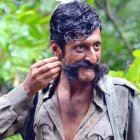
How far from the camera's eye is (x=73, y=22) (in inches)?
108

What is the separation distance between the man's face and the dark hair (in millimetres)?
24

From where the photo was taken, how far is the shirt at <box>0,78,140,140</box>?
277cm

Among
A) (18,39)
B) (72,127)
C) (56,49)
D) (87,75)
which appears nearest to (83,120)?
(72,127)

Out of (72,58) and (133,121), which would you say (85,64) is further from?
(133,121)

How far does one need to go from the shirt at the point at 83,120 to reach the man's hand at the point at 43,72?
9cm

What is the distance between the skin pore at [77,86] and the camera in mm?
2717

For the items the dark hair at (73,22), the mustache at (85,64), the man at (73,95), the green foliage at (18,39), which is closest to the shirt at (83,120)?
the man at (73,95)

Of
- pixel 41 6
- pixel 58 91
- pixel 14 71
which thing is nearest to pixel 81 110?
pixel 58 91

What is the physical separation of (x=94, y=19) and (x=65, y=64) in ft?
0.67

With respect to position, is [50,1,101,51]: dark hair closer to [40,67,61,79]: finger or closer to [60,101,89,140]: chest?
[40,67,61,79]: finger

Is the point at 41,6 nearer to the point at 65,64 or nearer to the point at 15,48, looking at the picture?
the point at 15,48

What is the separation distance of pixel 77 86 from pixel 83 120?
14 centimetres

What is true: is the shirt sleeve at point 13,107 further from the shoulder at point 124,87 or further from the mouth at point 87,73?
the shoulder at point 124,87

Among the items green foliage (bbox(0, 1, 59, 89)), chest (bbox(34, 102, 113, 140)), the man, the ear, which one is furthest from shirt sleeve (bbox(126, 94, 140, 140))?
green foliage (bbox(0, 1, 59, 89))
